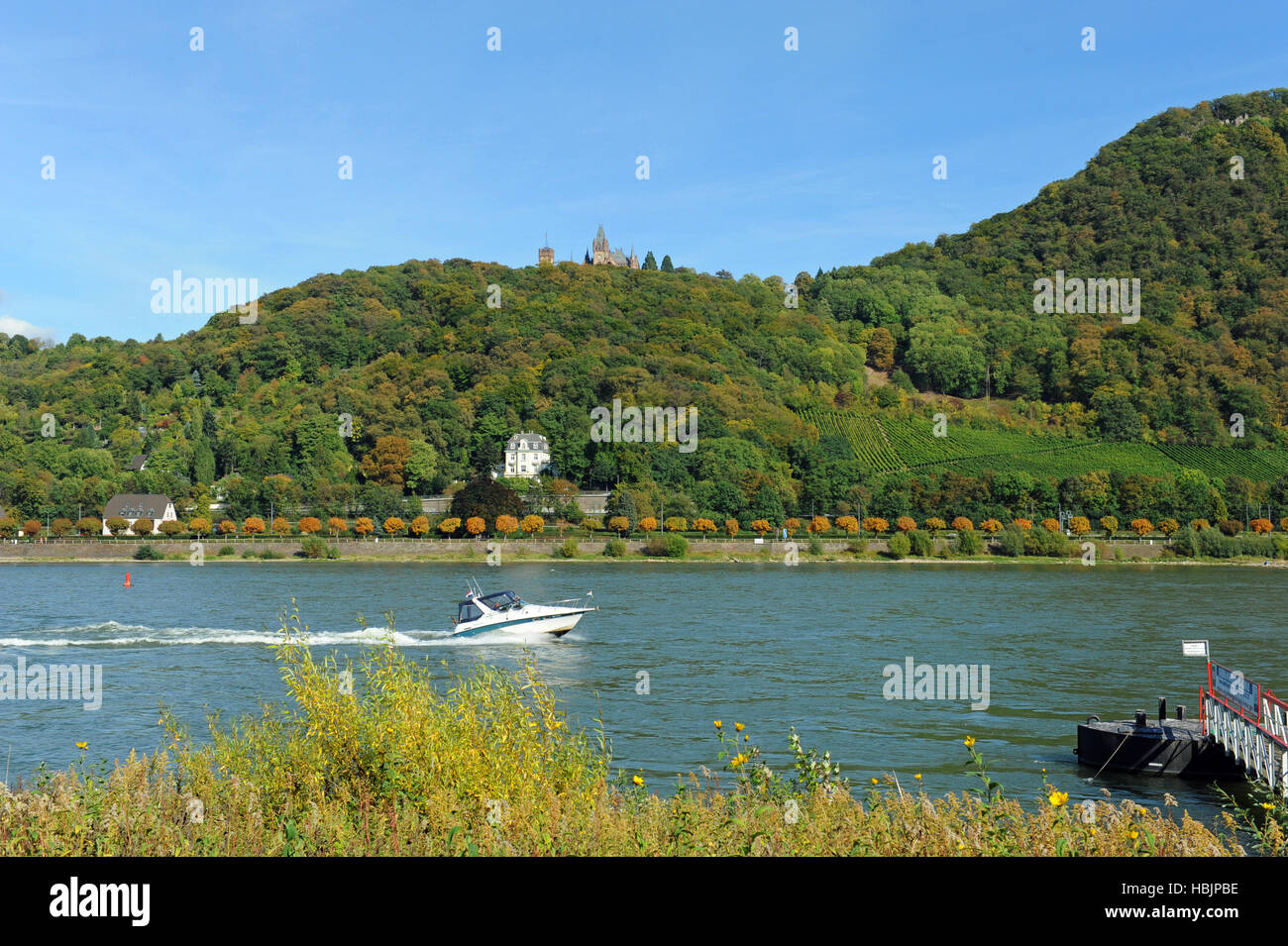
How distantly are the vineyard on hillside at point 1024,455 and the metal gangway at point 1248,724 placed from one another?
98.5 m

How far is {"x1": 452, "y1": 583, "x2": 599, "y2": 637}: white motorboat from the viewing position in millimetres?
42281

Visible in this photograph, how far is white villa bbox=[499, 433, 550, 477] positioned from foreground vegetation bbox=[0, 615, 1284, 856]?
130 metres

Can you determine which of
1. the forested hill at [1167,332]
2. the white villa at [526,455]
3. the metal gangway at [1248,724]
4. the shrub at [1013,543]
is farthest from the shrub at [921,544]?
the metal gangway at [1248,724]

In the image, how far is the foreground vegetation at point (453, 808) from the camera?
976 centimetres

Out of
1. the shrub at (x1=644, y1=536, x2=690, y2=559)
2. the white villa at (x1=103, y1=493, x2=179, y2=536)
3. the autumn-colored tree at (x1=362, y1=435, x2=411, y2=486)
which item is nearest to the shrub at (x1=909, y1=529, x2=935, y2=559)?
the shrub at (x1=644, y1=536, x2=690, y2=559)

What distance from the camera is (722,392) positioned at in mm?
140125

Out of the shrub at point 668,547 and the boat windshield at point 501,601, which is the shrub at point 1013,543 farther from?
the boat windshield at point 501,601

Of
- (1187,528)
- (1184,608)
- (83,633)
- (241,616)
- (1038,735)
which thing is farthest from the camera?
(1187,528)

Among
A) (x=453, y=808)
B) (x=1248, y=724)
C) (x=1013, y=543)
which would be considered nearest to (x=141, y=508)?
(x=1013, y=543)

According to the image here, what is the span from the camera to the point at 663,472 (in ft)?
395

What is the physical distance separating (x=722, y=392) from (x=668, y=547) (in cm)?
4638

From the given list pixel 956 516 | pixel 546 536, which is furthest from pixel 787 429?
pixel 546 536

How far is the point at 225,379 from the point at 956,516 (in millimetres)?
124185
